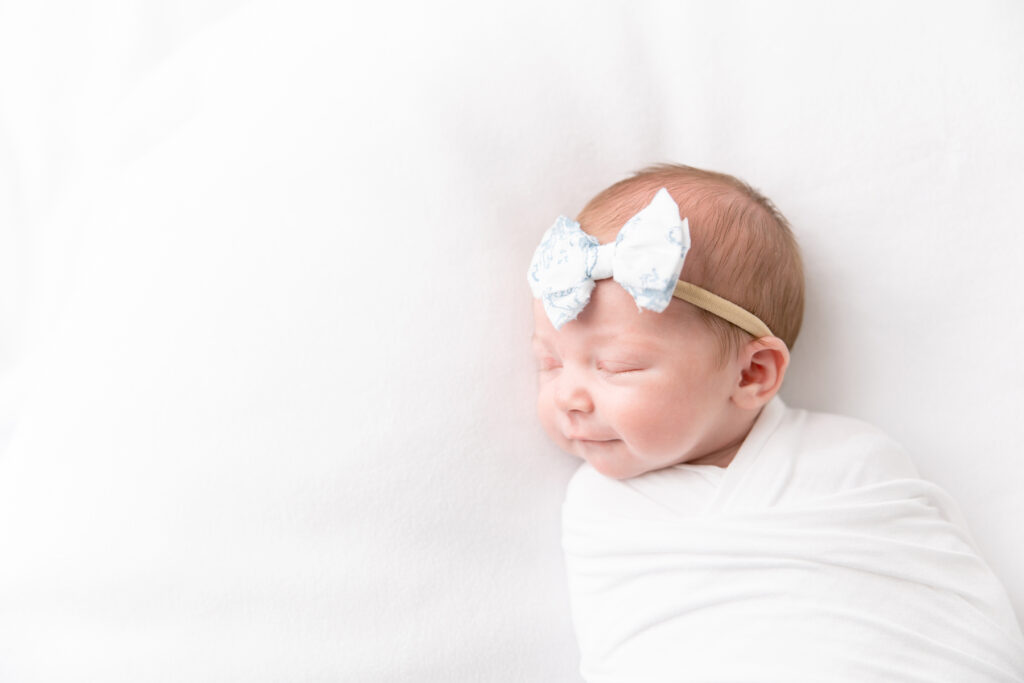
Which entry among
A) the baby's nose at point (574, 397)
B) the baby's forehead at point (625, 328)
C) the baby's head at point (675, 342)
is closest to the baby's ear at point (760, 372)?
the baby's head at point (675, 342)

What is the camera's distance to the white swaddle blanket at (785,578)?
4.44 feet

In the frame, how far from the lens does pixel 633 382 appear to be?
1.45 metres

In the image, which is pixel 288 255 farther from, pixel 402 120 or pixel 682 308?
pixel 682 308

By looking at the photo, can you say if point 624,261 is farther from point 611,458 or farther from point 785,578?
point 785,578

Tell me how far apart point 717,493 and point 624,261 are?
45cm

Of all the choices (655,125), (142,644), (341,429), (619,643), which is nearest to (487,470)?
(341,429)

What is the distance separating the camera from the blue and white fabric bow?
134cm

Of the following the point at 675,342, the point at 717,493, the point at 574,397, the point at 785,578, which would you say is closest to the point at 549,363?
the point at 574,397

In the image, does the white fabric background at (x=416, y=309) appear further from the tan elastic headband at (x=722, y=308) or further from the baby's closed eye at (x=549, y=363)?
the tan elastic headband at (x=722, y=308)

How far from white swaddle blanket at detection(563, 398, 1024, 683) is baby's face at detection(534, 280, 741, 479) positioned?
3.8 inches

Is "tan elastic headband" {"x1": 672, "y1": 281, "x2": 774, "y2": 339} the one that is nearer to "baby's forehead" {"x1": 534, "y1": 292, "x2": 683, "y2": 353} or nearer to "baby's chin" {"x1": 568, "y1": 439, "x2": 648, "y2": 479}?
"baby's forehead" {"x1": 534, "y1": 292, "x2": 683, "y2": 353}

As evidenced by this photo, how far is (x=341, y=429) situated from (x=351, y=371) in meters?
0.11

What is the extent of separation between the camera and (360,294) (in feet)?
5.16

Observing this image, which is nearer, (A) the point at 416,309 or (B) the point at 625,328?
(B) the point at 625,328
